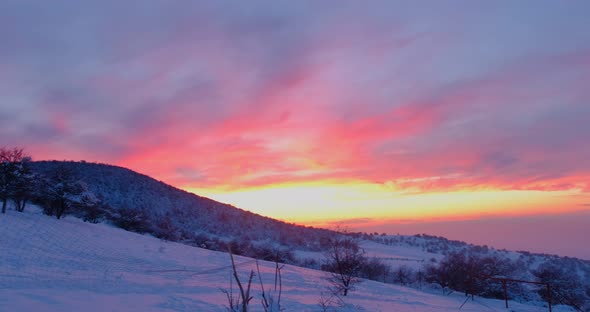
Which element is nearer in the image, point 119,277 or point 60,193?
point 119,277

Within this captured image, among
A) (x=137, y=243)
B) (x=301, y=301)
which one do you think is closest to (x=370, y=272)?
(x=137, y=243)

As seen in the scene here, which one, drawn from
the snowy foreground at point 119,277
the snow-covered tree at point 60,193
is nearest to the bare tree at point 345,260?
the snowy foreground at point 119,277

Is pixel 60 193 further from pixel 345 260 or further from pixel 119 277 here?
pixel 345 260

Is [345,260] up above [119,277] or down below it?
above

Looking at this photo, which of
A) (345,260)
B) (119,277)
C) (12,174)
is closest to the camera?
(119,277)

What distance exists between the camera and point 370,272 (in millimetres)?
39125

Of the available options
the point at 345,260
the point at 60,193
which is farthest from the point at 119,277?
the point at 60,193

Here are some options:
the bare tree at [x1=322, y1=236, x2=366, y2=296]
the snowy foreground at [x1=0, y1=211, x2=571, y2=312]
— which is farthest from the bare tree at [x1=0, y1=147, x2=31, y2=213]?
the bare tree at [x1=322, y1=236, x2=366, y2=296]

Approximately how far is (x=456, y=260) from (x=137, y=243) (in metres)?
28.4

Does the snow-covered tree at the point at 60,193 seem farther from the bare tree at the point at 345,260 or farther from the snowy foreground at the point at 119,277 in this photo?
the bare tree at the point at 345,260

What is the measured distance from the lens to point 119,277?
18.7 meters

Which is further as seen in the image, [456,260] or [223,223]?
[223,223]

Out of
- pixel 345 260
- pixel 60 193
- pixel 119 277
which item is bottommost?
pixel 119 277

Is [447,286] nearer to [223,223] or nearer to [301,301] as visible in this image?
[301,301]
